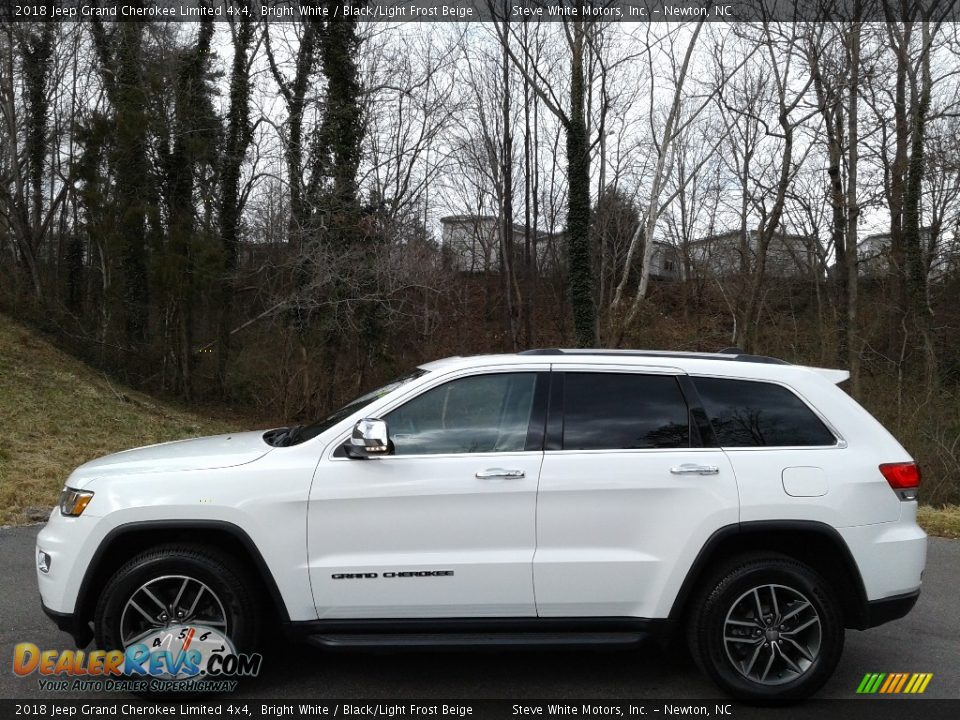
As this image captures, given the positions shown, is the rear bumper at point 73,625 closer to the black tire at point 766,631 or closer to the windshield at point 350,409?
the windshield at point 350,409

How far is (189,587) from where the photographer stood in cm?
413

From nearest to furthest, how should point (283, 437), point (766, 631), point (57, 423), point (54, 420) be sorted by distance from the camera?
point (766, 631)
point (283, 437)
point (57, 423)
point (54, 420)

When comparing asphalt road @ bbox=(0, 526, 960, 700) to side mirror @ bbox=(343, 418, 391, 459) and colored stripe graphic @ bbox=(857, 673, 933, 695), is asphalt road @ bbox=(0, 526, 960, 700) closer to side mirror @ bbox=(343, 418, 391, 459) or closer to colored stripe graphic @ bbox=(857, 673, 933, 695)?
colored stripe graphic @ bbox=(857, 673, 933, 695)

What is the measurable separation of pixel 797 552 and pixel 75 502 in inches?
156

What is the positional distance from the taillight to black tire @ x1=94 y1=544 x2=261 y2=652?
11.4 feet

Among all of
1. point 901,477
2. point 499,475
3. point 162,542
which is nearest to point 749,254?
point 901,477

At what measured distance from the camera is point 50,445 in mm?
13578

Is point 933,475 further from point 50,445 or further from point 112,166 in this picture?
point 112,166

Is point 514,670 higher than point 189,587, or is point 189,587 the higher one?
point 189,587

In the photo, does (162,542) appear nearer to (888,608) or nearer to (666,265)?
(888,608)

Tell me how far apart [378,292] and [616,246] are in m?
16.8

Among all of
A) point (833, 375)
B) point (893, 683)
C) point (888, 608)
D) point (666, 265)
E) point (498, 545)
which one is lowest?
point (893, 683)

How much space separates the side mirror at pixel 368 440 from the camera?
4.03 meters

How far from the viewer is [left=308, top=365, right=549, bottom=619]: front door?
4.07m
